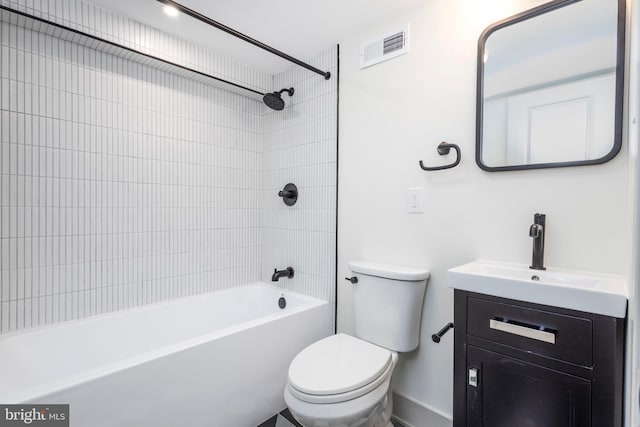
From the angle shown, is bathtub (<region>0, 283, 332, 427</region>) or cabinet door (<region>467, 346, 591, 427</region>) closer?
cabinet door (<region>467, 346, 591, 427</region>)

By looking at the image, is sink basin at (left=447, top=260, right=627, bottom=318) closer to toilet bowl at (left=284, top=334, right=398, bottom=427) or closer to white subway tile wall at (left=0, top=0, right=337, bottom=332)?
toilet bowl at (left=284, top=334, right=398, bottom=427)

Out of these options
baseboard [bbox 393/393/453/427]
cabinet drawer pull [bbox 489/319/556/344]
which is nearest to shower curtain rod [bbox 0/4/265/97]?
cabinet drawer pull [bbox 489/319/556/344]

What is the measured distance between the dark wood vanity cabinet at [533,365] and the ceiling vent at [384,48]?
1356 mm

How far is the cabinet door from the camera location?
3.26 ft

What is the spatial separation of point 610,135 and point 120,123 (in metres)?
2.39

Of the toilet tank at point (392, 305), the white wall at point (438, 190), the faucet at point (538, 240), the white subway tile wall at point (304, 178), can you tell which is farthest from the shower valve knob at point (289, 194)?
the faucet at point (538, 240)

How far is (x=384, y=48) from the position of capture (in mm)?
1832

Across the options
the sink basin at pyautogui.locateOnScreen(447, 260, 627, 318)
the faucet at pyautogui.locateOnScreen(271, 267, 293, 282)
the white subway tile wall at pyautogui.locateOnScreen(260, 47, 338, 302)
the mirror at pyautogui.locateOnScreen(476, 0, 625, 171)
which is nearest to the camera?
the sink basin at pyautogui.locateOnScreen(447, 260, 627, 318)

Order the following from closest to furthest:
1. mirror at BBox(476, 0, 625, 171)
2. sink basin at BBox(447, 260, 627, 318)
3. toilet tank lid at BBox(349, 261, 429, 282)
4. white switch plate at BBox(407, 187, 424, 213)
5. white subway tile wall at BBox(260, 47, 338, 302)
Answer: sink basin at BBox(447, 260, 627, 318) → mirror at BBox(476, 0, 625, 171) → toilet tank lid at BBox(349, 261, 429, 282) → white switch plate at BBox(407, 187, 424, 213) → white subway tile wall at BBox(260, 47, 338, 302)

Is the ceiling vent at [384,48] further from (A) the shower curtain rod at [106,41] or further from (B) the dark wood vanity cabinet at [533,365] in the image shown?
(B) the dark wood vanity cabinet at [533,365]

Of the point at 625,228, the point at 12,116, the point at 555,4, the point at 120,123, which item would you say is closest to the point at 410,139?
the point at 555,4

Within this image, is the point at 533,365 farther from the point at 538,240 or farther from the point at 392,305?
the point at 392,305

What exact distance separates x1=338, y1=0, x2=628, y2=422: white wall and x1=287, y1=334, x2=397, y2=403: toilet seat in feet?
1.17

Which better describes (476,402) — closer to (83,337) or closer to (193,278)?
(193,278)
